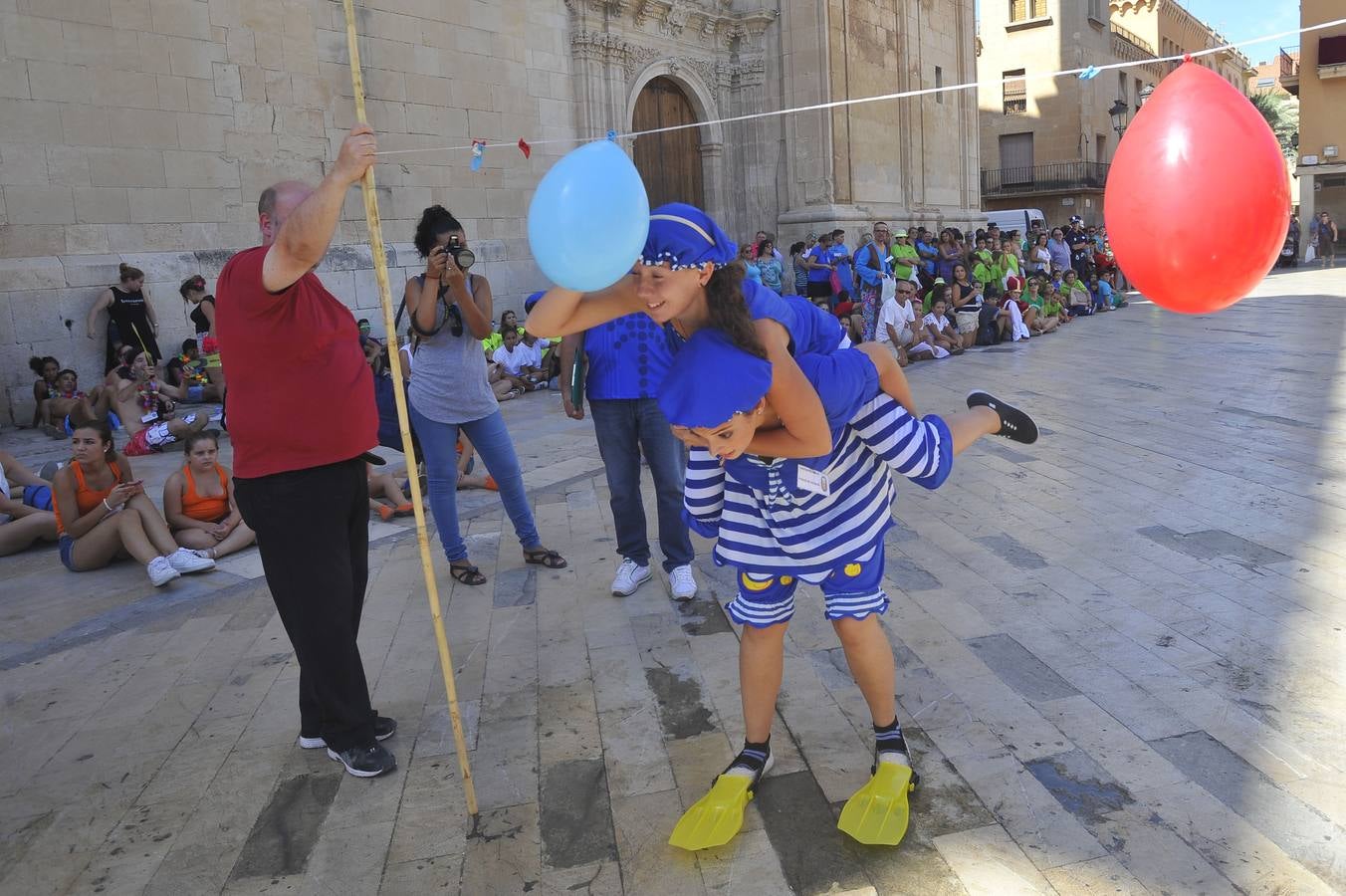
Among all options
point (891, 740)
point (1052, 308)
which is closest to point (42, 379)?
point (891, 740)

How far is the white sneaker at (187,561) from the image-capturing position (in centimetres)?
512

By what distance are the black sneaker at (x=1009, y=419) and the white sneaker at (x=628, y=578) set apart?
6.06 ft

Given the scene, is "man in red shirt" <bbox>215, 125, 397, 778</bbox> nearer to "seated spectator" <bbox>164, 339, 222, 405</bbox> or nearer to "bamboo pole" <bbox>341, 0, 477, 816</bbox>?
"bamboo pole" <bbox>341, 0, 477, 816</bbox>

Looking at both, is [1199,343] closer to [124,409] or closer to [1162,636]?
[1162,636]

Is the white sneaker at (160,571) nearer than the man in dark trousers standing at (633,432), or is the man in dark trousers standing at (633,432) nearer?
the man in dark trousers standing at (633,432)

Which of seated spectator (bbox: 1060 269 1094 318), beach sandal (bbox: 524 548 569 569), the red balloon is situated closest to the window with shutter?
seated spectator (bbox: 1060 269 1094 318)

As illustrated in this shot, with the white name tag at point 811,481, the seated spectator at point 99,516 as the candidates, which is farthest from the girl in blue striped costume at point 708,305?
the seated spectator at point 99,516

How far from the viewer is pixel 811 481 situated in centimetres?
241

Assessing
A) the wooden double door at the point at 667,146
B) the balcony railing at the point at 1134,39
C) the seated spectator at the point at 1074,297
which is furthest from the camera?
the balcony railing at the point at 1134,39

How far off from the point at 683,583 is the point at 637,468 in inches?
22.8

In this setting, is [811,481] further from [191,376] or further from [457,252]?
[191,376]

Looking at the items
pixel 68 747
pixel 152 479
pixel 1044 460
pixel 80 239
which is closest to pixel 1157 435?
pixel 1044 460

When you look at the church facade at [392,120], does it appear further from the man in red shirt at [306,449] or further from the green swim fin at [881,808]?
the green swim fin at [881,808]

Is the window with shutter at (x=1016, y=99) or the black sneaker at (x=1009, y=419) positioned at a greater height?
the window with shutter at (x=1016, y=99)
